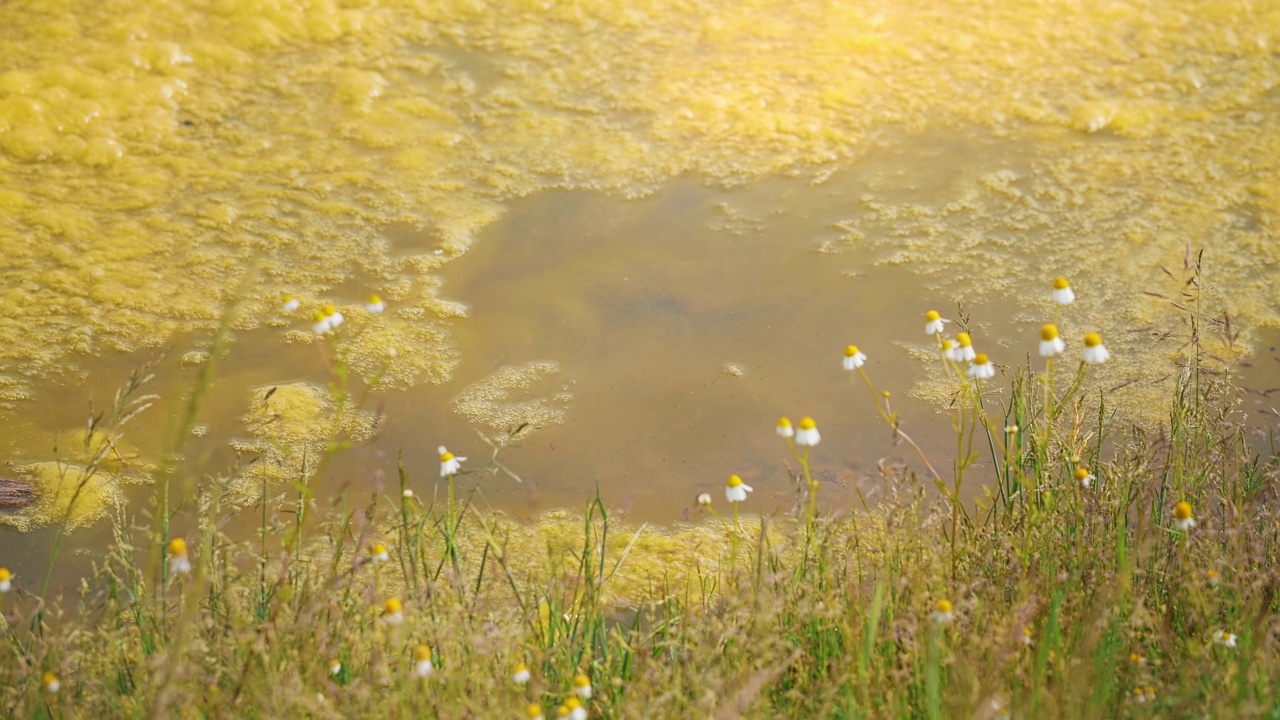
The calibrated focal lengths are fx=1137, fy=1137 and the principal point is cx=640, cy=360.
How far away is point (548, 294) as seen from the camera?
2.74 metres

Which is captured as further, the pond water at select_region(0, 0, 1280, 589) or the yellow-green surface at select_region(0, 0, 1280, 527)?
the yellow-green surface at select_region(0, 0, 1280, 527)

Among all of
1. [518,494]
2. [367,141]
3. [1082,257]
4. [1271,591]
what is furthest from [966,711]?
[367,141]

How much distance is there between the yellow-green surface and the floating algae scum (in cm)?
1

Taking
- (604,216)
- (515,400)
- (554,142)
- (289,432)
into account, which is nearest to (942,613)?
(515,400)

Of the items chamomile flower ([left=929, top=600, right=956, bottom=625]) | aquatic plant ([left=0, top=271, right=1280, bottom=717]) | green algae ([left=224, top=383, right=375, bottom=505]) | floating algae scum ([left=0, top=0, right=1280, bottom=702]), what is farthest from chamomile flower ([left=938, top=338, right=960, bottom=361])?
green algae ([left=224, top=383, right=375, bottom=505])

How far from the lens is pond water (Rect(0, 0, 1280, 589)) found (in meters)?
2.38

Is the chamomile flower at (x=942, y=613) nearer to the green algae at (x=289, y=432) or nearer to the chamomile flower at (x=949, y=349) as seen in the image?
the chamomile flower at (x=949, y=349)

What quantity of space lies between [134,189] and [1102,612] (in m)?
2.67

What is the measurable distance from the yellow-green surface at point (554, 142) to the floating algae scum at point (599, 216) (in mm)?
11

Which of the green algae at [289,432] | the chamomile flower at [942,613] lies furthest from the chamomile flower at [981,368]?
the green algae at [289,432]

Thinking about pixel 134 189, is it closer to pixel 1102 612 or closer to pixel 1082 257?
pixel 1082 257

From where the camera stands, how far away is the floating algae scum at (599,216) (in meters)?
2.38

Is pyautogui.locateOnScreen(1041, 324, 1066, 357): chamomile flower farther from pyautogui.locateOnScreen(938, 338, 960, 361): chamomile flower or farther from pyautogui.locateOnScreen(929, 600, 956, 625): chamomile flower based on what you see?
pyautogui.locateOnScreen(929, 600, 956, 625): chamomile flower

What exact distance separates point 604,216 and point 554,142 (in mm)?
400
